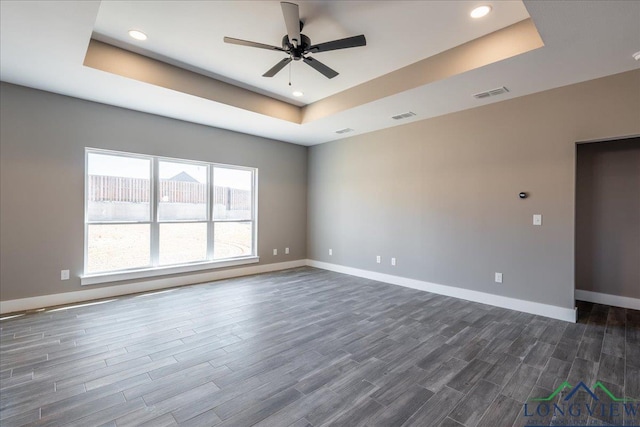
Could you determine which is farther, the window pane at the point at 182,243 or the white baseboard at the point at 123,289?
the window pane at the point at 182,243

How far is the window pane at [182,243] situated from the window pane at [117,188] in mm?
447

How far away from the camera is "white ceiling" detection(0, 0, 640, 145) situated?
2.35 m

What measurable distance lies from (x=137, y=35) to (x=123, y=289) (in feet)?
11.5

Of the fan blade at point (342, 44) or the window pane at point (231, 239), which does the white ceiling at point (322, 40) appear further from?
the window pane at point (231, 239)

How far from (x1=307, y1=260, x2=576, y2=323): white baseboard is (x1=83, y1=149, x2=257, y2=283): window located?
2.56 metres

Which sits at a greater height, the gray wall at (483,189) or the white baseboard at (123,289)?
the gray wall at (483,189)

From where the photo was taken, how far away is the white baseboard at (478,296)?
347 cm

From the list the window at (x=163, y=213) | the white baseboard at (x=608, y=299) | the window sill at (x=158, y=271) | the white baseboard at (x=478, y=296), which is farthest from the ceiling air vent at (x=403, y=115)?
the window sill at (x=158, y=271)

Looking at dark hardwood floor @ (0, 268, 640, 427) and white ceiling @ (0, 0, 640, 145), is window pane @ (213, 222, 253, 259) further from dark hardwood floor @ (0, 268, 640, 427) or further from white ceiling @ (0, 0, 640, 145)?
white ceiling @ (0, 0, 640, 145)

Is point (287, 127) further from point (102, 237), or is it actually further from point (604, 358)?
point (604, 358)

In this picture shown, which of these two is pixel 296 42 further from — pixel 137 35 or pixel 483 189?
pixel 483 189

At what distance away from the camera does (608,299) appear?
13.1 ft

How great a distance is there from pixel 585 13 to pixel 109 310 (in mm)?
5725

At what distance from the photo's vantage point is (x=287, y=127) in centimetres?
530
